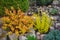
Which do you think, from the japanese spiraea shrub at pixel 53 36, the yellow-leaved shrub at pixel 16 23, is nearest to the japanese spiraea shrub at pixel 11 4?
the yellow-leaved shrub at pixel 16 23

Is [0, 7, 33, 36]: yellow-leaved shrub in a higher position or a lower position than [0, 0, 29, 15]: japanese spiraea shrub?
lower

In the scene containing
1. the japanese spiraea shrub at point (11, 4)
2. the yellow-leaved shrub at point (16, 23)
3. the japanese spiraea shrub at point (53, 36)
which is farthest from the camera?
the japanese spiraea shrub at point (11, 4)

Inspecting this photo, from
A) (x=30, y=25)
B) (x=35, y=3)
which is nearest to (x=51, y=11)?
(x=35, y=3)

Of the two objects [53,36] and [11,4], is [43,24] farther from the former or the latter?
[11,4]

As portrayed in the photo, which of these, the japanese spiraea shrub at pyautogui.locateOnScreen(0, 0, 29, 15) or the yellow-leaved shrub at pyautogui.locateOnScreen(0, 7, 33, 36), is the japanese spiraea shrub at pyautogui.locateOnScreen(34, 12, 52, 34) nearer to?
the yellow-leaved shrub at pyautogui.locateOnScreen(0, 7, 33, 36)

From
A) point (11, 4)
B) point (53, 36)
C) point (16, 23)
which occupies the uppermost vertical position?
point (11, 4)

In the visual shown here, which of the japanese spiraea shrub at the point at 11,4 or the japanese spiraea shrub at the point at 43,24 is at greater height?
the japanese spiraea shrub at the point at 11,4

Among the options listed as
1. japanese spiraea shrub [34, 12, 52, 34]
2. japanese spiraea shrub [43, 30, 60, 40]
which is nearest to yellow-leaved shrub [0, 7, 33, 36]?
japanese spiraea shrub [34, 12, 52, 34]

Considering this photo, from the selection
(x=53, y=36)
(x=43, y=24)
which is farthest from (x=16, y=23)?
(x=53, y=36)

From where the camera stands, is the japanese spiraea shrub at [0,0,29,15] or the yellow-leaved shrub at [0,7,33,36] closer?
the yellow-leaved shrub at [0,7,33,36]

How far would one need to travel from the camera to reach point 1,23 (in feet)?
14.7

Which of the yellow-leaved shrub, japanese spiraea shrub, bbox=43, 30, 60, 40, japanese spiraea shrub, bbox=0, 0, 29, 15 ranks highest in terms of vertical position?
japanese spiraea shrub, bbox=0, 0, 29, 15

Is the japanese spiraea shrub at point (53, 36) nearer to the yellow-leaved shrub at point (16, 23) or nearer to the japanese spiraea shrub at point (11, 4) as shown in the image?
the yellow-leaved shrub at point (16, 23)

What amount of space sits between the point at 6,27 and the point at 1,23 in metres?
0.26
